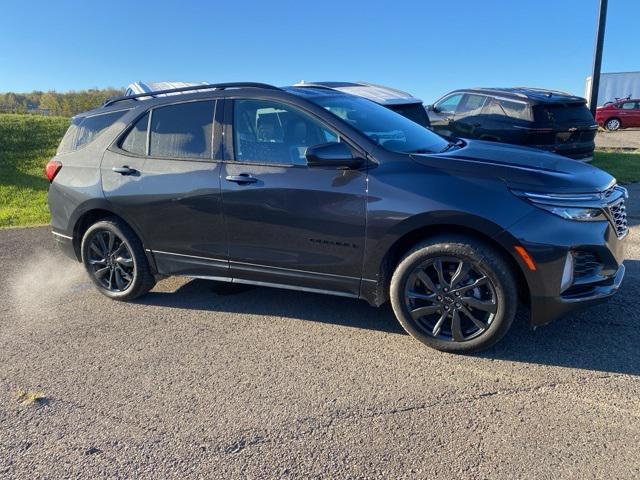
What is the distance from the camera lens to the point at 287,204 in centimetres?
380

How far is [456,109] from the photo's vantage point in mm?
10984

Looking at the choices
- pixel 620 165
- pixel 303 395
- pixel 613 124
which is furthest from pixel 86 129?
pixel 613 124

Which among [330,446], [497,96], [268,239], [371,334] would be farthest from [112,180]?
[497,96]

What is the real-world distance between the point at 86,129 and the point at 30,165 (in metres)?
12.0

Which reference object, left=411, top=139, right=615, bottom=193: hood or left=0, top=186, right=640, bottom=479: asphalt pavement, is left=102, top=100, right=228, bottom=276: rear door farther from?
left=411, top=139, right=615, bottom=193: hood

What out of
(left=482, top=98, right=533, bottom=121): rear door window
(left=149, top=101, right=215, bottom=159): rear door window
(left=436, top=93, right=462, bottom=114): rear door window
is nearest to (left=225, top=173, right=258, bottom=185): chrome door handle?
(left=149, top=101, right=215, bottom=159): rear door window

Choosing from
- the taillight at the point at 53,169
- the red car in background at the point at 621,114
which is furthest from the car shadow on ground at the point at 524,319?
the red car in background at the point at 621,114

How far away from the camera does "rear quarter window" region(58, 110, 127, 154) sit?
4.76 m

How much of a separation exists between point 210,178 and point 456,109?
815 centimetres

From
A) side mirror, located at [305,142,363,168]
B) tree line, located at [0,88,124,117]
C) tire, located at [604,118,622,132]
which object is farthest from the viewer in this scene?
tree line, located at [0,88,124,117]

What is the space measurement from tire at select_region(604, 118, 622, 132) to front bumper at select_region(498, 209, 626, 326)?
80.6 ft

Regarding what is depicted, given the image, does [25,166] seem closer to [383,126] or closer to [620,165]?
[383,126]

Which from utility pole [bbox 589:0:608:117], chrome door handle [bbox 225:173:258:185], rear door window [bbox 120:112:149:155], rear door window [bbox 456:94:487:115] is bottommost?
chrome door handle [bbox 225:173:258:185]

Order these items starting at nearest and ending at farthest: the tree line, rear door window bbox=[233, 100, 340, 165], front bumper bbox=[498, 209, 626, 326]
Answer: front bumper bbox=[498, 209, 626, 326], rear door window bbox=[233, 100, 340, 165], the tree line
